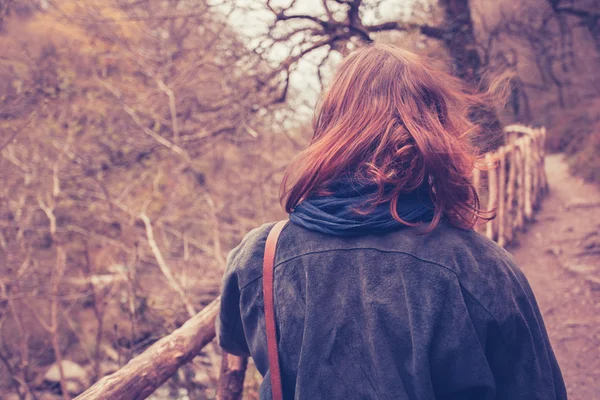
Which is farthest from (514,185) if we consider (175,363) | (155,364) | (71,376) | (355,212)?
(71,376)

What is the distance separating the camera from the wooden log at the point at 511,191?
19.4 feet

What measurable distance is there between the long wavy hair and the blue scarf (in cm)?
2

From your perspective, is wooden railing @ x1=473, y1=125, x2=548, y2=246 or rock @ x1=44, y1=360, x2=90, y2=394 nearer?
wooden railing @ x1=473, y1=125, x2=548, y2=246

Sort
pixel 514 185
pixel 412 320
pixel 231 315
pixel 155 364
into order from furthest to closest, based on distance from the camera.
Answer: pixel 514 185
pixel 155 364
pixel 231 315
pixel 412 320

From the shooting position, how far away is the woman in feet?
3.51

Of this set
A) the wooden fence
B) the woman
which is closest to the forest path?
the wooden fence

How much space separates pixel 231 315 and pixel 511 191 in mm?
5901

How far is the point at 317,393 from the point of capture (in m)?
1.14

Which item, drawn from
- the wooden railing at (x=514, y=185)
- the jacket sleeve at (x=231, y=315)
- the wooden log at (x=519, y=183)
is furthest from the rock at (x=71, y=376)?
the wooden log at (x=519, y=183)

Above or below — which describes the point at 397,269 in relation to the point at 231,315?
above

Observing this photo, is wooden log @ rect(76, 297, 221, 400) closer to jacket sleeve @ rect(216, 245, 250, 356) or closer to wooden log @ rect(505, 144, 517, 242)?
jacket sleeve @ rect(216, 245, 250, 356)

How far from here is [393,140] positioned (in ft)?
3.65

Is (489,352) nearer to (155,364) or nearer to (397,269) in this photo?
(397,269)

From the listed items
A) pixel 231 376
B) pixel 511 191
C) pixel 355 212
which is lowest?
pixel 231 376
